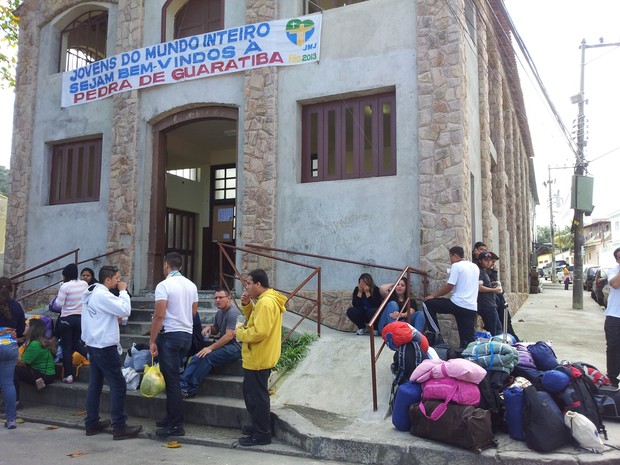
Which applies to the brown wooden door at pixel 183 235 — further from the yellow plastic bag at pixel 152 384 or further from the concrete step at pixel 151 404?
the yellow plastic bag at pixel 152 384

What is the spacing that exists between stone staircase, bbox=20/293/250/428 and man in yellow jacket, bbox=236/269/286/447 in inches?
23.2

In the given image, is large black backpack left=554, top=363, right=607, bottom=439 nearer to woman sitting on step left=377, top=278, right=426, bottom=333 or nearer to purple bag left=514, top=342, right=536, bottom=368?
purple bag left=514, top=342, right=536, bottom=368

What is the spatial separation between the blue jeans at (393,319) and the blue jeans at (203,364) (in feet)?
7.21

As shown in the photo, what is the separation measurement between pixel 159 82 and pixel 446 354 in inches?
318

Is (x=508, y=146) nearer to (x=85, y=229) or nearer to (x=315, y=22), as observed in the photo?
(x=315, y=22)

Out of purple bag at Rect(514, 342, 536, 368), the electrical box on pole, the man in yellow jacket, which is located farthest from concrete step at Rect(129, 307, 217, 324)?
the electrical box on pole

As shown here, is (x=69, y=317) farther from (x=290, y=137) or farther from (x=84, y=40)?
(x=84, y=40)

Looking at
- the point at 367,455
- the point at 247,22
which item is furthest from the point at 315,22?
the point at 367,455

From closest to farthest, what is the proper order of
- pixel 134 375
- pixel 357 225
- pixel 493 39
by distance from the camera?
pixel 134 375 < pixel 357 225 < pixel 493 39

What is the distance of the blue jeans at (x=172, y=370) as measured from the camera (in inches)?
217

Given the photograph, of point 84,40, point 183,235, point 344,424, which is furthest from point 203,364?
point 84,40

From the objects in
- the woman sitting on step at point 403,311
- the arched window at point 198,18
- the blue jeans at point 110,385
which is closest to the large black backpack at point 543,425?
the woman sitting on step at point 403,311

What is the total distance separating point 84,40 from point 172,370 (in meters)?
10.3

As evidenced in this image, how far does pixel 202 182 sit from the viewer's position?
1513cm
